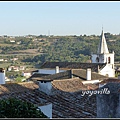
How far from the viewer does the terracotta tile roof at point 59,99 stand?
12.3 m

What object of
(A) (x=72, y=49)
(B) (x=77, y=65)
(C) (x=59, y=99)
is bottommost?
(A) (x=72, y=49)

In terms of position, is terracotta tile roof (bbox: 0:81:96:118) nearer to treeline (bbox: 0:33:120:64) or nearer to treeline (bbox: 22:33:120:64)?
treeline (bbox: 0:33:120:64)

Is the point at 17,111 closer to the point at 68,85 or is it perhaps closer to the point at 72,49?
the point at 68,85

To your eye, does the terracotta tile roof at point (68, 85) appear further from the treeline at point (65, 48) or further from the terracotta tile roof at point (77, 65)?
the treeline at point (65, 48)

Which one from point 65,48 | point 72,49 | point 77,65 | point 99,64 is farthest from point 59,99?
point 65,48

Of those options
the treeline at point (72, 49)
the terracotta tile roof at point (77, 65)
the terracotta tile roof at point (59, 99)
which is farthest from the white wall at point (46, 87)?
the treeline at point (72, 49)

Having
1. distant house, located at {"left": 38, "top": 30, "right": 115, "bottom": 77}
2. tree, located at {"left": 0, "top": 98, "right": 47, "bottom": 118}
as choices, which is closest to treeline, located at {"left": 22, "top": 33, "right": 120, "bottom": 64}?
distant house, located at {"left": 38, "top": 30, "right": 115, "bottom": 77}

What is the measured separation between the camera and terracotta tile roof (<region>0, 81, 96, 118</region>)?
1226cm

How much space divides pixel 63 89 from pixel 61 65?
35253mm

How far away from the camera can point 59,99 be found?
545 inches

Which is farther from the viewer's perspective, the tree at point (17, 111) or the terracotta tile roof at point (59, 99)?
the terracotta tile roof at point (59, 99)

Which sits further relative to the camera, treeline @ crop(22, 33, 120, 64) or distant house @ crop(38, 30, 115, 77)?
treeline @ crop(22, 33, 120, 64)

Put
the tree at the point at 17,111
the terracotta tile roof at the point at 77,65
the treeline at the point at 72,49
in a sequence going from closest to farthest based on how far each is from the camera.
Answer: the tree at the point at 17,111, the terracotta tile roof at the point at 77,65, the treeline at the point at 72,49

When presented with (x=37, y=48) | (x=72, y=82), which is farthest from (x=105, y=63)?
(x=37, y=48)
